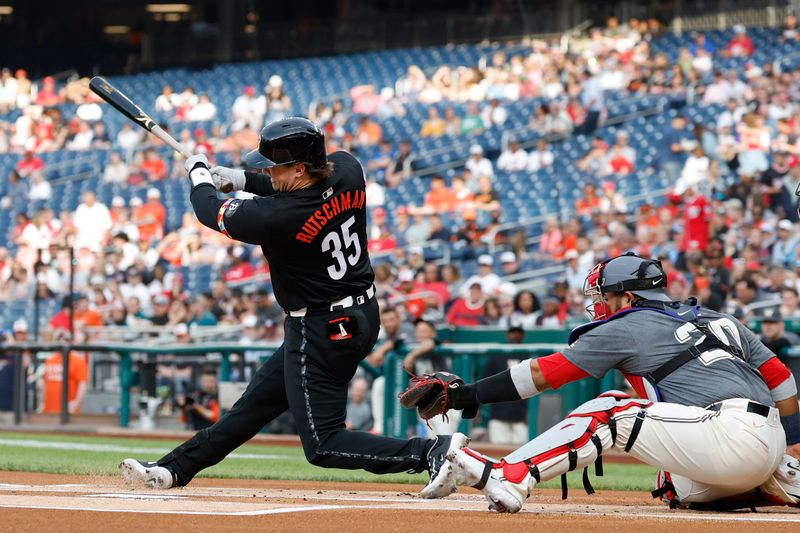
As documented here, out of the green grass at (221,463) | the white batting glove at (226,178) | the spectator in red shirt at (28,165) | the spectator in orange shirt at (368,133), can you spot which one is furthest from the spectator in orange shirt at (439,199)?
the white batting glove at (226,178)

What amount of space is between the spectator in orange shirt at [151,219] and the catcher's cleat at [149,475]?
46.7 ft

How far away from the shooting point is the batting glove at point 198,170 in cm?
573

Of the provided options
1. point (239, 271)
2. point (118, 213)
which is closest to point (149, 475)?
point (239, 271)

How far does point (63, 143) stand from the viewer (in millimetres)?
25344

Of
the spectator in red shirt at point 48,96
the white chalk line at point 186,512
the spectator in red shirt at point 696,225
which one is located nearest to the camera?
the white chalk line at point 186,512

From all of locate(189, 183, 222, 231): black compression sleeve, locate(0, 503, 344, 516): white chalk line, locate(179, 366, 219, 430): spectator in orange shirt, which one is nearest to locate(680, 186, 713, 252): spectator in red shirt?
locate(179, 366, 219, 430): spectator in orange shirt

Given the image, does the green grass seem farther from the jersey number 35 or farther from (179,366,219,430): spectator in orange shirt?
the jersey number 35

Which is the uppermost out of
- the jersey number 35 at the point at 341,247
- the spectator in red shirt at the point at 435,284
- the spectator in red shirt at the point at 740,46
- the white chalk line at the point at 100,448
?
the spectator in red shirt at the point at 740,46

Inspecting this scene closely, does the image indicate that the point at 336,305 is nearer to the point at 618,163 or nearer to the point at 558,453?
the point at 558,453

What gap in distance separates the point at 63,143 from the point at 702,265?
15.6 metres

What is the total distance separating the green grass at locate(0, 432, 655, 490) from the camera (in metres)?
8.11

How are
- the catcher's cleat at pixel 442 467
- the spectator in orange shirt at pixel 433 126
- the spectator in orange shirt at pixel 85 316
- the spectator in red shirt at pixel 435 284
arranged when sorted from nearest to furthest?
the catcher's cleat at pixel 442 467
the spectator in red shirt at pixel 435 284
the spectator in orange shirt at pixel 85 316
the spectator in orange shirt at pixel 433 126


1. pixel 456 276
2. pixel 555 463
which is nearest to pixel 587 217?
pixel 456 276

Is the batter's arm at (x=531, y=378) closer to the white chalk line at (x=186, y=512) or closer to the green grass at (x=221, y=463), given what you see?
the white chalk line at (x=186, y=512)
